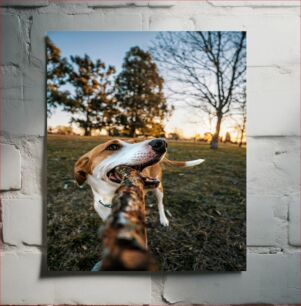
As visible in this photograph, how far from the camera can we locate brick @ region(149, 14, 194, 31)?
5.44ft

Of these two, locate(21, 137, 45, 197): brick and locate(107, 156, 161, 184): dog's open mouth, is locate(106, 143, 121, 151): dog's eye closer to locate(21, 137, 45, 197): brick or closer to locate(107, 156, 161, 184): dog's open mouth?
locate(107, 156, 161, 184): dog's open mouth

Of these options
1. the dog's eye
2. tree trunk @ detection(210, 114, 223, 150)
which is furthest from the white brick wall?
the dog's eye

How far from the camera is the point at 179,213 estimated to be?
1653mm

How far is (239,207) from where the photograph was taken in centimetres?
167

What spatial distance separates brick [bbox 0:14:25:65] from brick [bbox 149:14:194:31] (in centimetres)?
58

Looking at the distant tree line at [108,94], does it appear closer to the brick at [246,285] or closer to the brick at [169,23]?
the brick at [169,23]

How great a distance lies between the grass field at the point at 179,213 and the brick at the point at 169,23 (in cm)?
50

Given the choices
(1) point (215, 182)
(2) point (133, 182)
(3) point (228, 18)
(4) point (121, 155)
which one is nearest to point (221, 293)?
(1) point (215, 182)

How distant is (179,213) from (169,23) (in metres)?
0.82

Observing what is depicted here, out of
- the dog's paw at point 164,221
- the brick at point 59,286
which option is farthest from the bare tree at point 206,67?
the brick at point 59,286

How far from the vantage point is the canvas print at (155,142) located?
1.65 metres

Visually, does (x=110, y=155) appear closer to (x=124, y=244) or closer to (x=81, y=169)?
(x=81, y=169)

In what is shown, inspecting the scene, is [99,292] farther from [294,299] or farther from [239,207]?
[294,299]

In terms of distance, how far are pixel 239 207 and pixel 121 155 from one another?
56cm
